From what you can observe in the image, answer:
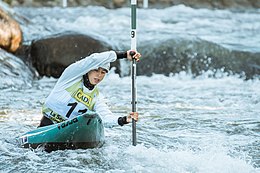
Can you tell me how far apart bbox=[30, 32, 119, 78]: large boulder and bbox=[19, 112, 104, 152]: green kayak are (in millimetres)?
5714

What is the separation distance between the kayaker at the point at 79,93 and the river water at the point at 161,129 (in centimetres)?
28

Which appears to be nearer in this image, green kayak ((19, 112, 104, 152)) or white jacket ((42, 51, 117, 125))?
green kayak ((19, 112, 104, 152))

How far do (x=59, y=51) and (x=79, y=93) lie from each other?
5893 mm

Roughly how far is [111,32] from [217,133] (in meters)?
7.72

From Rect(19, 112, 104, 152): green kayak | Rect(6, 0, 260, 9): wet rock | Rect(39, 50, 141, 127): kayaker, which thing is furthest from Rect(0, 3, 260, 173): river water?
Rect(6, 0, 260, 9): wet rock

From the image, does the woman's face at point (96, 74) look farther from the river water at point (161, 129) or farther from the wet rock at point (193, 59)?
the wet rock at point (193, 59)

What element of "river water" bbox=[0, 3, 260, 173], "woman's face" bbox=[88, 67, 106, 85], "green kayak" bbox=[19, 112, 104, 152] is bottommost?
"river water" bbox=[0, 3, 260, 173]

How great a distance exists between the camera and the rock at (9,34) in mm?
10297

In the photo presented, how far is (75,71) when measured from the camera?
16.3ft

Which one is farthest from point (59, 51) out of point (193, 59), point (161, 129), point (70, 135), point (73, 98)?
point (70, 135)

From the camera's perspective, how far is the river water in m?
4.77

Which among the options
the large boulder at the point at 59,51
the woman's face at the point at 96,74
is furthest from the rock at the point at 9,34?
the woman's face at the point at 96,74

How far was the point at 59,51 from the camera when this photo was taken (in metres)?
10.8

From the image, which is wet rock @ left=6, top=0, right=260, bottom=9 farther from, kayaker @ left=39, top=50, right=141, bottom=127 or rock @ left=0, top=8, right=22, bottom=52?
kayaker @ left=39, top=50, right=141, bottom=127
